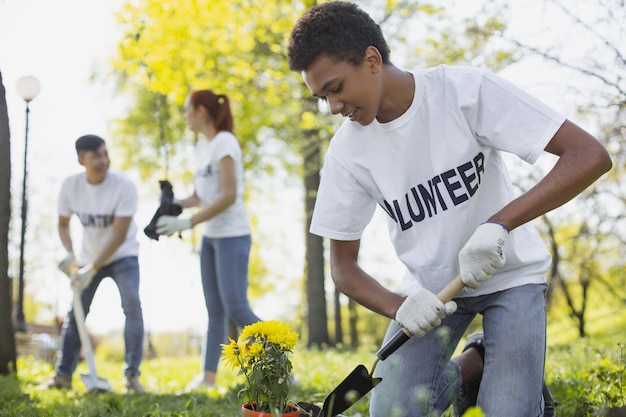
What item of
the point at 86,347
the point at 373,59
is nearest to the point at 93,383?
the point at 86,347

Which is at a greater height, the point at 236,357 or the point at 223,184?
the point at 223,184

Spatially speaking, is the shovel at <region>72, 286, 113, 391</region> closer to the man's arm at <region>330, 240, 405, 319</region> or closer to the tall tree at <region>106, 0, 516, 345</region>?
the man's arm at <region>330, 240, 405, 319</region>

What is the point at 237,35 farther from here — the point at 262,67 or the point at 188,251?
the point at 188,251

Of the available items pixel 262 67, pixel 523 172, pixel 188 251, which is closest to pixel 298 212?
pixel 188 251

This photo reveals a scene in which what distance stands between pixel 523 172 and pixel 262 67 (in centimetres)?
467

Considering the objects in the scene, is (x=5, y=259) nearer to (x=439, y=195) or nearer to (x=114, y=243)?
(x=114, y=243)

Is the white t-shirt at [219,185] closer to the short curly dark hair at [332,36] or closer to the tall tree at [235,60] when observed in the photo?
the short curly dark hair at [332,36]

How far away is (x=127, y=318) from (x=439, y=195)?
293 centimetres

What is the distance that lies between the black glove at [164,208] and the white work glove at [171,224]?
0.05 meters

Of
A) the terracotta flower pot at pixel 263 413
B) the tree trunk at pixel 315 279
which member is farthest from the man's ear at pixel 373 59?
the tree trunk at pixel 315 279

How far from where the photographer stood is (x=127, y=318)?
463 cm

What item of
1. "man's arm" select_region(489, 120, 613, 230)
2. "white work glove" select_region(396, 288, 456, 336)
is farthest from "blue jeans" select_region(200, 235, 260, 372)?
"man's arm" select_region(489, 120, 613, 230)

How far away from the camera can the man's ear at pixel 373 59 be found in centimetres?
231

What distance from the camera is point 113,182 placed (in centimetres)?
484
